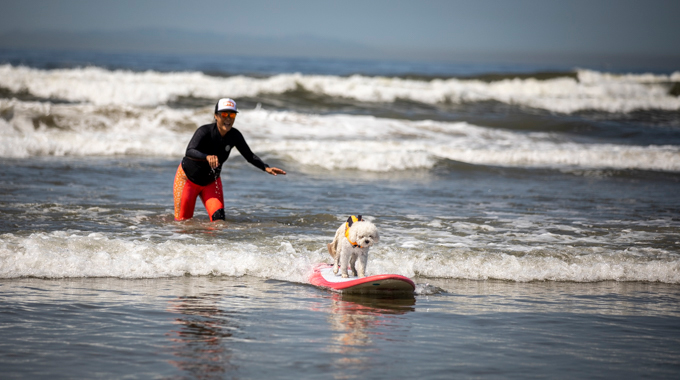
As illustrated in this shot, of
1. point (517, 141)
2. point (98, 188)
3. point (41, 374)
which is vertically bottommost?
point (41, 374)

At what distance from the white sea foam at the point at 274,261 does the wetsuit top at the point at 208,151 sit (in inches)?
35.1

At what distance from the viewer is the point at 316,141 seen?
711 inches

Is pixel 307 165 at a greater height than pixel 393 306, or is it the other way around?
pixel 307 165

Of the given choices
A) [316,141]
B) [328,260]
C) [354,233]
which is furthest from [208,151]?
[316,141]

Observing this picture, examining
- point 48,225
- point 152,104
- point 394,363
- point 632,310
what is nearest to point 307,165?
point 48,225

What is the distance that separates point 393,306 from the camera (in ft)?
18.6

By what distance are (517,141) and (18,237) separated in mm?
16125

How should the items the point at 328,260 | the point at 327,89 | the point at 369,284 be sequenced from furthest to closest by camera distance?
the point at 327,89, the point at 328,260, the point at 369,284

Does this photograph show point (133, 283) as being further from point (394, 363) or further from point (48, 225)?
point (394, 363)

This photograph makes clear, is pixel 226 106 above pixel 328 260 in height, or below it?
above

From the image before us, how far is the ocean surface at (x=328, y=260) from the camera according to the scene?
4410 mm

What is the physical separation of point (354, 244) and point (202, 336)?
5.06 feet

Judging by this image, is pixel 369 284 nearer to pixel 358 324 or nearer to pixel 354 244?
pixel 354 244

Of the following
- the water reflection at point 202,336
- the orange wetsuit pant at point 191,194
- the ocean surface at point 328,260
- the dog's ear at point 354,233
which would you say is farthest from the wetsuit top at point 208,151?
the dog's ear at point 354,233
